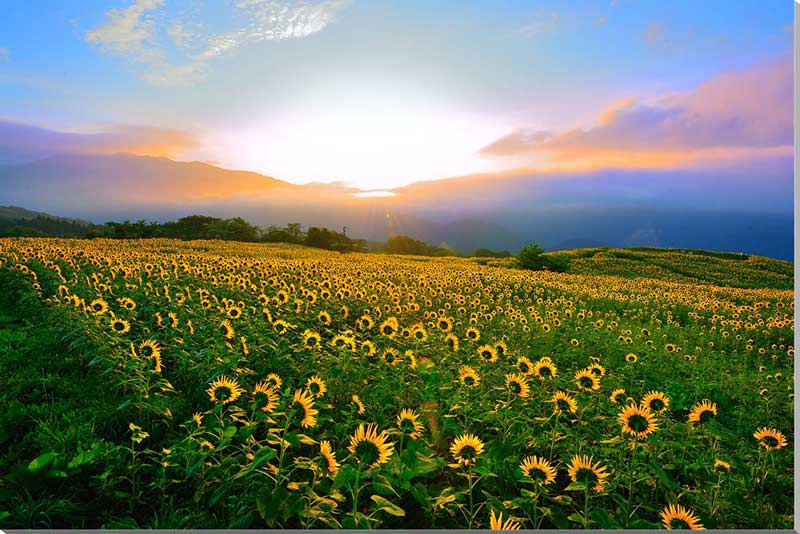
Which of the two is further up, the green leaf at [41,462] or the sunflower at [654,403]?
the sunflower at [654,403]

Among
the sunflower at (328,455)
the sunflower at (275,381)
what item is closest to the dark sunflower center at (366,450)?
the sunflower at (328,455)

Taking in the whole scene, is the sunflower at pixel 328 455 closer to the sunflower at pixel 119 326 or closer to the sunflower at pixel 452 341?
the sunflower at pixel 452 341

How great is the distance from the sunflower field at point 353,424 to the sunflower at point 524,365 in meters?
0.03

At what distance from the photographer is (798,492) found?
3143 mm

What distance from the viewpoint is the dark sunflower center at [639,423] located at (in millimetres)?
2662

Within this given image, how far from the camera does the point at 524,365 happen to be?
4117 mm

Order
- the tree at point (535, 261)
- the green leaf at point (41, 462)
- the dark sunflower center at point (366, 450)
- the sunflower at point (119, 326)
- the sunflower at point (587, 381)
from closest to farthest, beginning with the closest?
the dark sunflower center at point (366, 450) < the green leaf at point (41, 462) < the sunflower at point (587, 381) < the sunflower at point (119, 326) < the tree at point (535, 261)

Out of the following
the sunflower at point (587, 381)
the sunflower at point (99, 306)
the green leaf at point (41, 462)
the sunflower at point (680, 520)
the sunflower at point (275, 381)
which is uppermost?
the sunflower at point (99, 306)

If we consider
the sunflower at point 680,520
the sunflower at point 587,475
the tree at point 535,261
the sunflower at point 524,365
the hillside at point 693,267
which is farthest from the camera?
the tree at point 535,261

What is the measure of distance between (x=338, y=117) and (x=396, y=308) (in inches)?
124

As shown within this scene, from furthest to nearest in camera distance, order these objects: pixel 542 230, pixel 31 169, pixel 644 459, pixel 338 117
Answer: pixel 542 230 → pixel 31 169 → pixel 338 117 → pixel 644 459

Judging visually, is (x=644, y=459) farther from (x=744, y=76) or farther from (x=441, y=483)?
(x=744, y=76)

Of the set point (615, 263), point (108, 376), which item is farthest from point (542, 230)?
point (615, 263)

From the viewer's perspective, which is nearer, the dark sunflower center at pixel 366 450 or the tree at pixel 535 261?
the dark sunflower center at pixel 366 450
